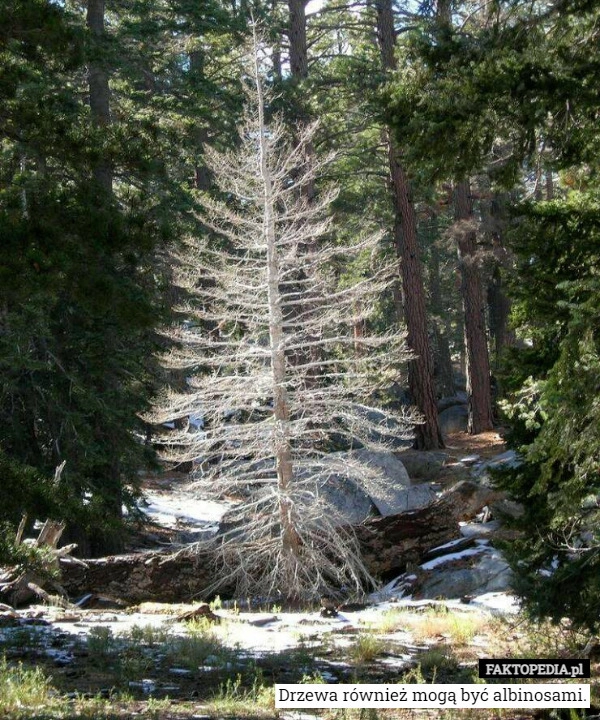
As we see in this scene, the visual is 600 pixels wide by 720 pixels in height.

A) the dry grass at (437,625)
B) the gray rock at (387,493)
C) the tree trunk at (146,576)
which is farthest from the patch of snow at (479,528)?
the tree trunk at (146,576)

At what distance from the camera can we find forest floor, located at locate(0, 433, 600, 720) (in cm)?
573

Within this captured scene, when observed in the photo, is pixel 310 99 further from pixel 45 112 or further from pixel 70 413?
pixel 45 112

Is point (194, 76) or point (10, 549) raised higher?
point (194, 76)

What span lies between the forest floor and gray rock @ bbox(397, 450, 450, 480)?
9329mm

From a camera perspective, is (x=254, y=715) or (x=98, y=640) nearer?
(x=254, y=715)

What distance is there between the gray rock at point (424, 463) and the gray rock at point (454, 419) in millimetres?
7817

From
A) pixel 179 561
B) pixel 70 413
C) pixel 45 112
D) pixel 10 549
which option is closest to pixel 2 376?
pixel 70 413

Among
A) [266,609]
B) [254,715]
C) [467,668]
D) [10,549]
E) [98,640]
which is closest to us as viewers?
[254,715]

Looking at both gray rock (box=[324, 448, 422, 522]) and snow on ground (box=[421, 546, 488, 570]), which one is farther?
gray rock (box=[324, 448, 422, 522])

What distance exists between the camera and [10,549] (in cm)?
655

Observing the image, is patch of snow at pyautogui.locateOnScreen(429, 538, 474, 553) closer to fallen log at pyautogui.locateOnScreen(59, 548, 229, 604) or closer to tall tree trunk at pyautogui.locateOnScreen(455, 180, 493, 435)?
fallen log at pyautogui.locateOnScreen(59, 548, 229, 604)

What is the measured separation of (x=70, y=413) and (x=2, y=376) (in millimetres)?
1212
